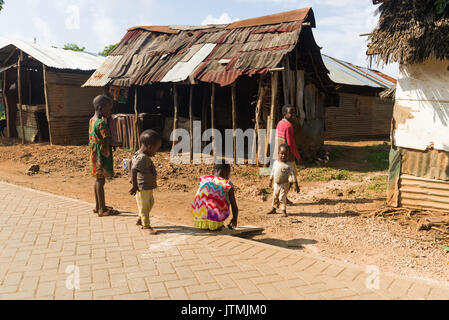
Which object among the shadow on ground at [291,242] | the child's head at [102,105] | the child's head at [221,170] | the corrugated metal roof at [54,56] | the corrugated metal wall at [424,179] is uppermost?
the corrugated metal roof at [54,56]

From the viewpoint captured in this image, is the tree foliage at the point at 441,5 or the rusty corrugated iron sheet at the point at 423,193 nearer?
the tree foliage at the point at 441,5

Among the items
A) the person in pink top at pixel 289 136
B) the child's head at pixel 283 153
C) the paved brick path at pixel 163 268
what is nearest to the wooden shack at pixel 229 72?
the person in pink top at pixel 289 136

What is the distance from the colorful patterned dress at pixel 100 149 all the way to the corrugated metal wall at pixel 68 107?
10214 millimetres

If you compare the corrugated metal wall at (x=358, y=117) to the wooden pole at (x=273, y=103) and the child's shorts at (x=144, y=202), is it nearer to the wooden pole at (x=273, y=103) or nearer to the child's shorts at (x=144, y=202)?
the wooden pole at (x=273, y=103)

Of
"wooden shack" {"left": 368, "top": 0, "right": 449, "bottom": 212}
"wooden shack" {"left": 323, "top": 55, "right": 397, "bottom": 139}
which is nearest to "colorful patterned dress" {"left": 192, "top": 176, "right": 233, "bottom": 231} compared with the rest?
"wooden shack" {"left": 368, "top": 0, "right": 449, "bottom": 212}

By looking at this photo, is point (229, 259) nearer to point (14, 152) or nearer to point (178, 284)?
point (178, 284)

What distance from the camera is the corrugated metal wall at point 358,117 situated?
17.0 metres

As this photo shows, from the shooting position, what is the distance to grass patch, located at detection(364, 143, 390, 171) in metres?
10.3

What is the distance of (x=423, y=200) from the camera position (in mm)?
5914

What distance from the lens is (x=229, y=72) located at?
9.96 meters

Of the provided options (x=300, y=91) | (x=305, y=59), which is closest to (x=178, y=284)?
(x=300, y=91)

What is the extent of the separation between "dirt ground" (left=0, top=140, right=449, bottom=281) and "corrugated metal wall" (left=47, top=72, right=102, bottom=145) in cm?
166

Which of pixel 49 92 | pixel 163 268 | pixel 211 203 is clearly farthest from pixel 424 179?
pixel 49 92

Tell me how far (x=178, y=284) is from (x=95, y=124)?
2735 mm
